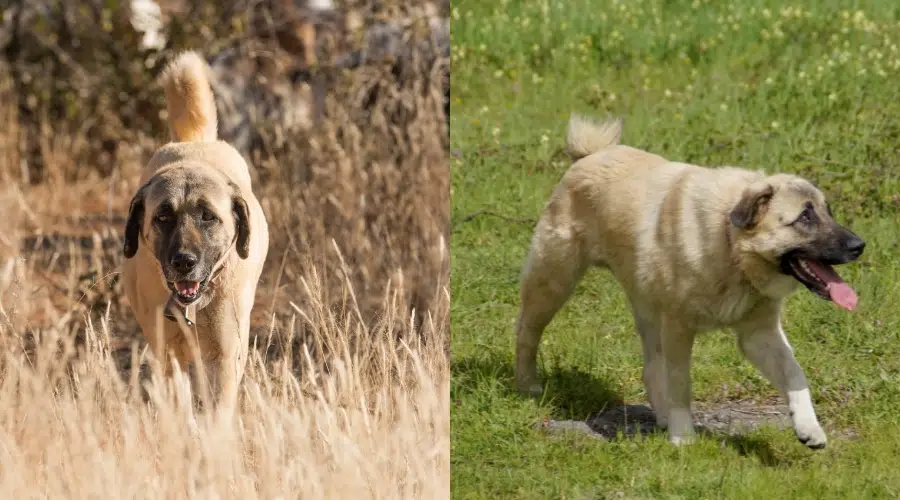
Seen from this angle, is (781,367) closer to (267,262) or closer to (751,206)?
(751,206)

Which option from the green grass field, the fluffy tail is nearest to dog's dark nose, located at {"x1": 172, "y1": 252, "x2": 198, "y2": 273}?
the fluffy tail

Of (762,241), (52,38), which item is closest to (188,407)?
(762,241)

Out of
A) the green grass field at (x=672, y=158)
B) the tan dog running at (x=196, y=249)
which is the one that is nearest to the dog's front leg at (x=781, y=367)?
the green grass field at (x=672, y=158)

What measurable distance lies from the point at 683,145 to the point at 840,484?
3.15 metres

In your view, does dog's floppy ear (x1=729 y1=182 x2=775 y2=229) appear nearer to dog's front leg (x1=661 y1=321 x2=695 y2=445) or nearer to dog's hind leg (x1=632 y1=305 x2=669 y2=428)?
dog's front leg (x1=661 y1=321 x2=695 y2=445)

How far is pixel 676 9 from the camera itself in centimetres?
946

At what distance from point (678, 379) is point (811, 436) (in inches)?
21.2

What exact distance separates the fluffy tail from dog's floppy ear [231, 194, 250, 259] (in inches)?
33.0

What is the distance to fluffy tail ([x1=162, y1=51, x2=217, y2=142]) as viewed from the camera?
15.0 ft

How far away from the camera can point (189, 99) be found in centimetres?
464

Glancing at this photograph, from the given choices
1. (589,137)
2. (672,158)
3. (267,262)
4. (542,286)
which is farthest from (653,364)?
(267,262)

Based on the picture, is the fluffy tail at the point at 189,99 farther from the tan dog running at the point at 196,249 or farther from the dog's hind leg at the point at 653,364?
the dog's hind leg at the point at 653,364

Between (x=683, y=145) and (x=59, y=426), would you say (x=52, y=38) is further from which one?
(x=59, y=426)

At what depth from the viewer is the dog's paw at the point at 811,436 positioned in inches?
165
